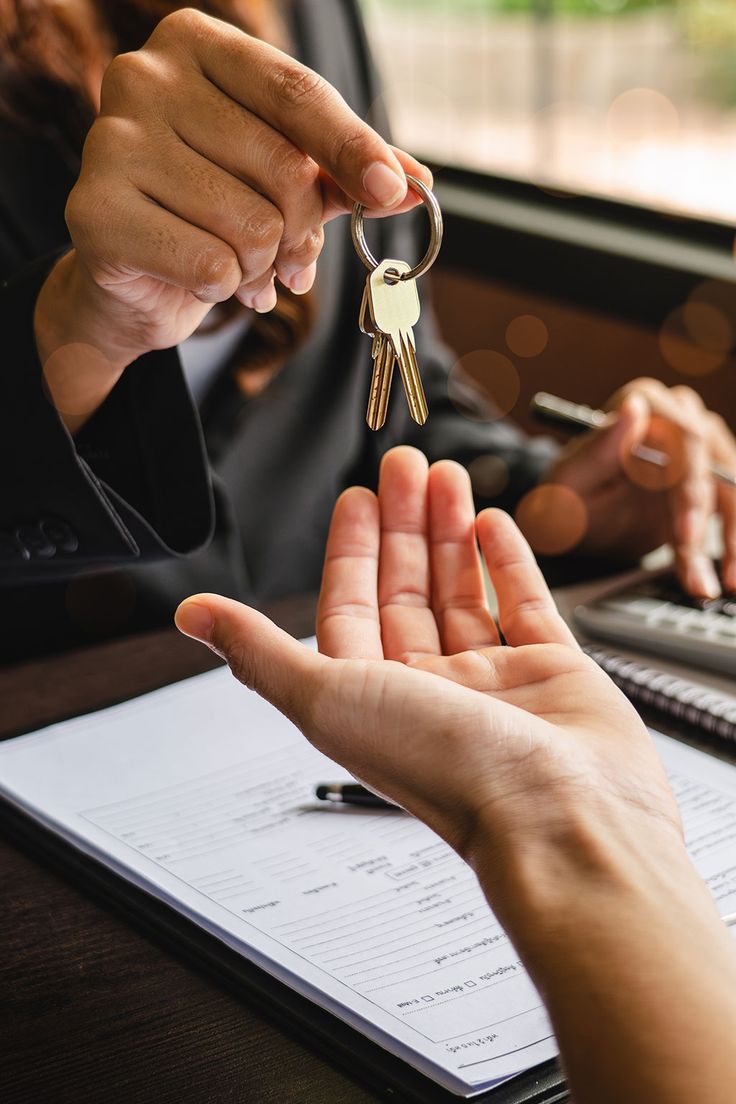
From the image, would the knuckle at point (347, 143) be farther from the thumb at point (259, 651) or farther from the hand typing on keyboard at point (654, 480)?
the hand typing on keyboard at point (654, 480)

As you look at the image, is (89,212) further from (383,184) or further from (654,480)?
(654,480)

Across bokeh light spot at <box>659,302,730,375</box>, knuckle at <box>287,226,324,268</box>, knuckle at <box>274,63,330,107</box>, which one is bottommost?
bokeh light spot at <box>659,302,730,375</box>

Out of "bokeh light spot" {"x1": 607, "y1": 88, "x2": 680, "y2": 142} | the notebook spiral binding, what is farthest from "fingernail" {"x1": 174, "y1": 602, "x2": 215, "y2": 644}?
"bokeh light spot" {"x1": 607, "y1": 88, "x2": 680, "y2": 142}

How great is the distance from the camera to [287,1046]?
53cm

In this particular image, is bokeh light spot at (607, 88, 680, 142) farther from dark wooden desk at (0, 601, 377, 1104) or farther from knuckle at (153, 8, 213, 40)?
dark wooden desk at (0, 601, 377, 1104)

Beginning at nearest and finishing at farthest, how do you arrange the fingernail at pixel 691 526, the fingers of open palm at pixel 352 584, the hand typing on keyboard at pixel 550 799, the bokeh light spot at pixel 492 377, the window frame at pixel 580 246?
the hand typing on keyboard at pixel 550 799
the fingers of open palm at pixel 352 584
the fingernail at pixel 691 526
the window frame at pixel 580 246
the bokeh light spot at pixel 492 377

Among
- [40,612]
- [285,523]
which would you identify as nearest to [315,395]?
[285,523]

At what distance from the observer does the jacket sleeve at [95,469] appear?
29.7 inches

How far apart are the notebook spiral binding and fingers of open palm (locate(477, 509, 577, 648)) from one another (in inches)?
7.4

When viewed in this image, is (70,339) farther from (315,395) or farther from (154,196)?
(315,395)

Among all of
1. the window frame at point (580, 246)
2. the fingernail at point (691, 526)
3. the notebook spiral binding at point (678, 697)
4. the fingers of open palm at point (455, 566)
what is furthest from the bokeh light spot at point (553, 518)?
the window frame at point (580, 246)

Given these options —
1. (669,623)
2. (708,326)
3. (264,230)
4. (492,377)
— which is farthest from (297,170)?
(492,377)

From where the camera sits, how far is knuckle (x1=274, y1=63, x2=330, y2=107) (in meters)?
0.55

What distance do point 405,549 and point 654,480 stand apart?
0.51 meters
